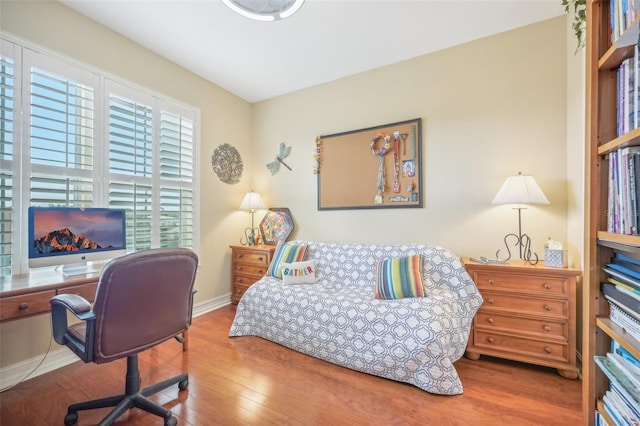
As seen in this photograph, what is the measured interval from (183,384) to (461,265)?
2.22 metres

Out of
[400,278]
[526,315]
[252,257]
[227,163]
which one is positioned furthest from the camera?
[227,163]

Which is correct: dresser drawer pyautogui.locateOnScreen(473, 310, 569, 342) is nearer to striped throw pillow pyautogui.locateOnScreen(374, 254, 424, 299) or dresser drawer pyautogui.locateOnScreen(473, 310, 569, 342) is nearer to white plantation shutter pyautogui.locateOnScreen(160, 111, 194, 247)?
striped throw pillow pyautogui.locateOnScreen(374, 254, 424, 299)

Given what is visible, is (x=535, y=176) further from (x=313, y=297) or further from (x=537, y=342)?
(x=313, y=297)

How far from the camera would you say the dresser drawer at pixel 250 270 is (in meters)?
3.26

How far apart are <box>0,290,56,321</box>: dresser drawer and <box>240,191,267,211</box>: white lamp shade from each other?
6.71 ft

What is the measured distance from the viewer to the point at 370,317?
1958mm

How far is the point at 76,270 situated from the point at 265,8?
2.23 meters

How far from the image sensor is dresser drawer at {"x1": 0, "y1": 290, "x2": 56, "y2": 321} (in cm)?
144

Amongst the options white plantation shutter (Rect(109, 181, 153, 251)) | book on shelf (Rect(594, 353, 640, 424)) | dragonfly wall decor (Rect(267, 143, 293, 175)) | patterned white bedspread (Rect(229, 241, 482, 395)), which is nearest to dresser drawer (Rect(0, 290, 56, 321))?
white plantation shutter (Rect(109, 181, 153, 251))

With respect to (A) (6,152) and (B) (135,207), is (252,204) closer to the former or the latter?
(B) (135,207)

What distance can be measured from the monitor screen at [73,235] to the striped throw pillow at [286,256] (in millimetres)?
1335

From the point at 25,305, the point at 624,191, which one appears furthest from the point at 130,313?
the point at 624,191

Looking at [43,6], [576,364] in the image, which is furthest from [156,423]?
[43,6]

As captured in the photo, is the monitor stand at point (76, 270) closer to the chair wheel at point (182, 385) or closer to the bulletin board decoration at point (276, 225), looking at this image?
the chair wheel at point (182, 385)
